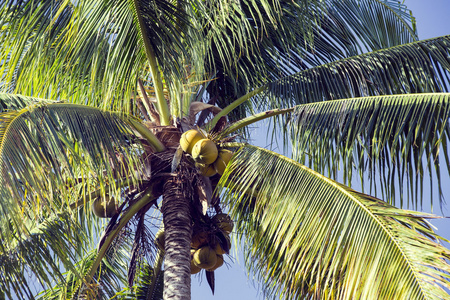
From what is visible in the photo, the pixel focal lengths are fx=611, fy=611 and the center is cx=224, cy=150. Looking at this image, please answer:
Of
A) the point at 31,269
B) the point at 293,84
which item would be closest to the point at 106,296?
Result: the point at 31,269

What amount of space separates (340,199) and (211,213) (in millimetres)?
1731

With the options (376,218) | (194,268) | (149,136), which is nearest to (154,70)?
(149,136)

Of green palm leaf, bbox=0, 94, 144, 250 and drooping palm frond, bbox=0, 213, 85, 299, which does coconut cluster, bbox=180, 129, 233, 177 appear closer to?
green palm leaf, bbox=0, 94, 144, 250

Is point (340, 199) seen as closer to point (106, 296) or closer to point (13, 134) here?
point (13, 134)

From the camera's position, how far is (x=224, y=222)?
5633 millimetres

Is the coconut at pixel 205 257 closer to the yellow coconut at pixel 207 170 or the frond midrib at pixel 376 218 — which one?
the yellow coconut at pixel 207 170

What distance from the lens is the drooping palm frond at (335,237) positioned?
11.8ft

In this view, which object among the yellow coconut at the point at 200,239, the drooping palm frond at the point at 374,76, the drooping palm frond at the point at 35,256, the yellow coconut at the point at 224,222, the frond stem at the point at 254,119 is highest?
the drooping palm frond at the point at 374,76

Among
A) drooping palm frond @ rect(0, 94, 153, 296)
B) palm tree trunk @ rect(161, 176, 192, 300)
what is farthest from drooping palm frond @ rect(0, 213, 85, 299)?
palm tree trunk @ rect(161, 176, 192, 300)

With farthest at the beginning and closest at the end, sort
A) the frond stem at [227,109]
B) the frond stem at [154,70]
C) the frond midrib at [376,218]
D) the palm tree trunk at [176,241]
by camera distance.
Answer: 1. the frond stem at [227,109]
2. the frond stem at [154,70]
3. the palm tree trunk at [176,241]
4. the frond midrib at [376,218]

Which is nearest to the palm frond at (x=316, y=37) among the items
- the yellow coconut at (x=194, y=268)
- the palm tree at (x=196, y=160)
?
the palm tree at (x=196, y=160)

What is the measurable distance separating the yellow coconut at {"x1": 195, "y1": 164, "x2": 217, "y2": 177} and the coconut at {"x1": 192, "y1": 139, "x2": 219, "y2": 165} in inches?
4.5

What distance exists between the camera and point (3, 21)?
19.0 feet

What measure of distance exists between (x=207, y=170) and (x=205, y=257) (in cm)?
93
